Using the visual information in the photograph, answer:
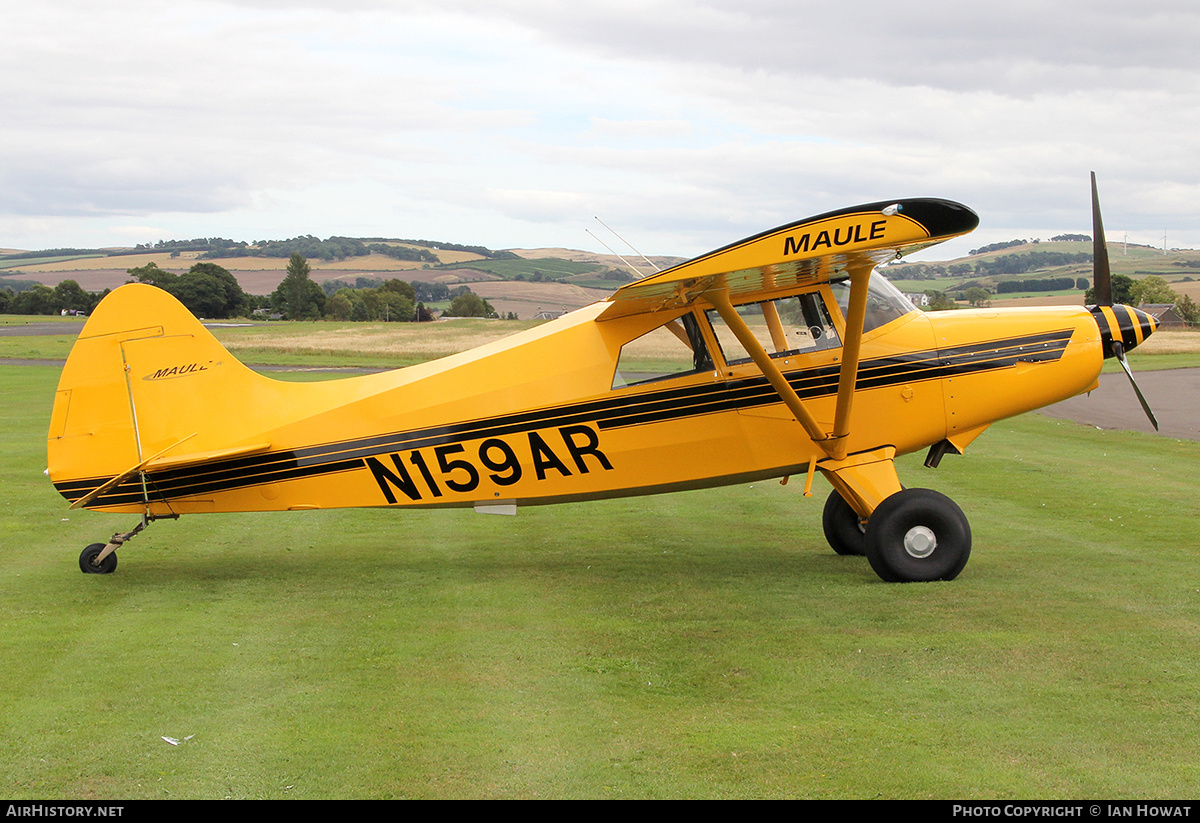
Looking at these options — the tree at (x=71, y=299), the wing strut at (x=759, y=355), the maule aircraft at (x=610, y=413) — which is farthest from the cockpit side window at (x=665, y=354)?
the tree at (x=71, y=299)

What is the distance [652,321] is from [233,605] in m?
4.27

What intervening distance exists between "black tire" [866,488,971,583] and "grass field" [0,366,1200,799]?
0.57ft

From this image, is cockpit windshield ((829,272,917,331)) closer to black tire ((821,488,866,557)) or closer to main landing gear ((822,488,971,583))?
main landing gear ((822,488,971,583))

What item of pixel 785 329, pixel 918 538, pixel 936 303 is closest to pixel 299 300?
pixel 936 303

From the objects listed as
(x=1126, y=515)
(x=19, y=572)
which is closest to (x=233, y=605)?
(x=19, y=572)

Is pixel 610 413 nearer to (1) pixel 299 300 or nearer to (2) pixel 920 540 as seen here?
(2) pixel 920 540

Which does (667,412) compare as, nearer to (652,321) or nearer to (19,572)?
(652,321)

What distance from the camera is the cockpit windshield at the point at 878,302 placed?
8805 mm

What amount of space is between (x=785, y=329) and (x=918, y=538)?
2139mm

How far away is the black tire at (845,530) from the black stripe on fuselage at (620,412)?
1570mm

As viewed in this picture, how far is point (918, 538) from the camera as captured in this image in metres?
8.26

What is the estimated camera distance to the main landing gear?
26.8 ft
